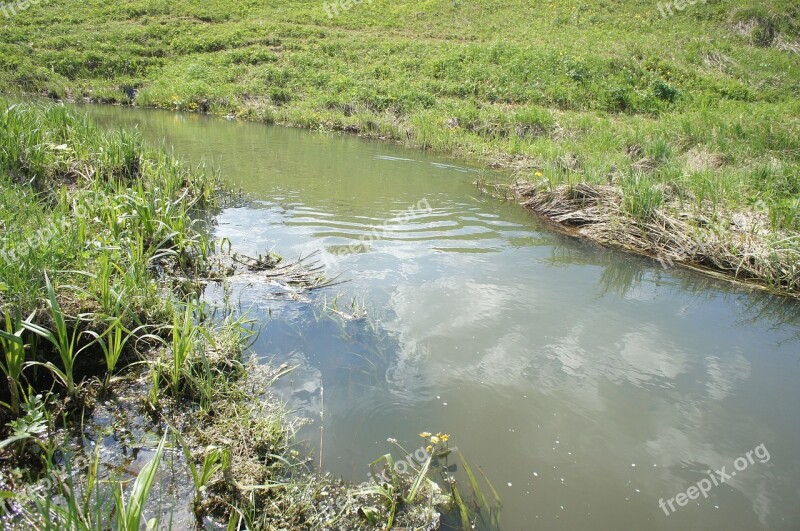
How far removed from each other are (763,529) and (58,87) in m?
Result: 21.7

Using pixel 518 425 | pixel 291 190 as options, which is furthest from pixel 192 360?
pixel 291 190

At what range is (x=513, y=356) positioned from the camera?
401cm

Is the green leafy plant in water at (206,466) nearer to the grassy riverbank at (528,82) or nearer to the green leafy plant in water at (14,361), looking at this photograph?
the green leafy plant in water at (14,361)

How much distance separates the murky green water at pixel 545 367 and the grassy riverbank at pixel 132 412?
30 cm

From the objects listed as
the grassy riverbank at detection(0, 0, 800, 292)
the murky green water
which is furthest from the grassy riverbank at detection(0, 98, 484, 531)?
the grassy riverbank at detection(0, 0, 800, 292)

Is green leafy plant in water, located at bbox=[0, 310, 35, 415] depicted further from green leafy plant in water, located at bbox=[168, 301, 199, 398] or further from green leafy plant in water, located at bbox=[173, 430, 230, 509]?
green leafy plant in water, located at bbox=[173, 430, 230, 509]

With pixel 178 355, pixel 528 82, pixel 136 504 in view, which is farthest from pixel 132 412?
pixel 528 82

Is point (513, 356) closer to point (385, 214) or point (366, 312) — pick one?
point (366, 312)

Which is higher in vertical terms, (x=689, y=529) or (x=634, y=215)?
(x=634, y=215)

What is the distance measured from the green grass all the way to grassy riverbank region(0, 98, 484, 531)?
19.1ft

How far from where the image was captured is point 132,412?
2.93 metres

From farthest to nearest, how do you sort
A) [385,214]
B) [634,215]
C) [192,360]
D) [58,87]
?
[58,87]
[385,214]
[634,215]
[192,360]

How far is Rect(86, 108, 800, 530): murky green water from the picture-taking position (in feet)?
9.50

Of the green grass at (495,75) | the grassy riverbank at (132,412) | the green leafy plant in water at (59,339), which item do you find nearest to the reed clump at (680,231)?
the green grass at (495,75)
